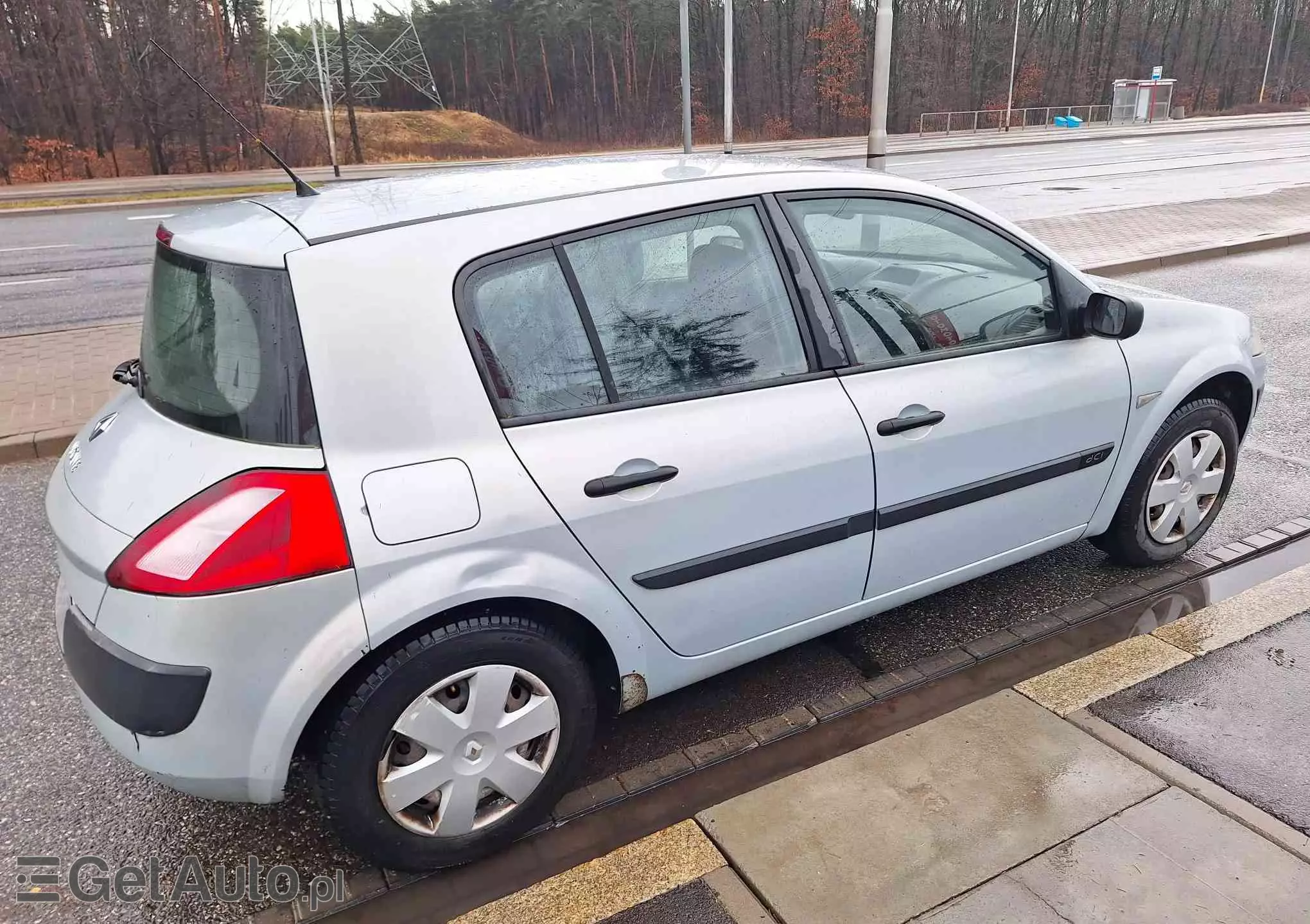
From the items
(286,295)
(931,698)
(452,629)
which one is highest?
(286,295)

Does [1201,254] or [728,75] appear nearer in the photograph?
[1201,254]

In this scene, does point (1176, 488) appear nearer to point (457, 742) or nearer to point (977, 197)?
point (457, 742)

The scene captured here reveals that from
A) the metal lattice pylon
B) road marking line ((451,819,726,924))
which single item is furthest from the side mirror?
the metal lattice pylon

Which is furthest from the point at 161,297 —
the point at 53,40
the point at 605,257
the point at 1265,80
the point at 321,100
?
the point at 1265,80

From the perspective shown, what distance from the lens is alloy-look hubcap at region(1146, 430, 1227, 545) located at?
3598 mm

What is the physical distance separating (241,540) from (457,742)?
0.70 meters

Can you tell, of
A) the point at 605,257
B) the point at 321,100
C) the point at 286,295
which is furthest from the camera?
the point at 321,100

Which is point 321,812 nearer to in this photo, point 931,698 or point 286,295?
point 286,295

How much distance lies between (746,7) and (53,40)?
31.9 m

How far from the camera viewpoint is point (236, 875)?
7.80 ft

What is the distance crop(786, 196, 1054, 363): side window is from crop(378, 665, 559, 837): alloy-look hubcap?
4.54ft

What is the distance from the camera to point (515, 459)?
86.7 inches

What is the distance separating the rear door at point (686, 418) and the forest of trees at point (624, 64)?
33.7m

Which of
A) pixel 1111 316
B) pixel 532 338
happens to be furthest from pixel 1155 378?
pixel 532 338
